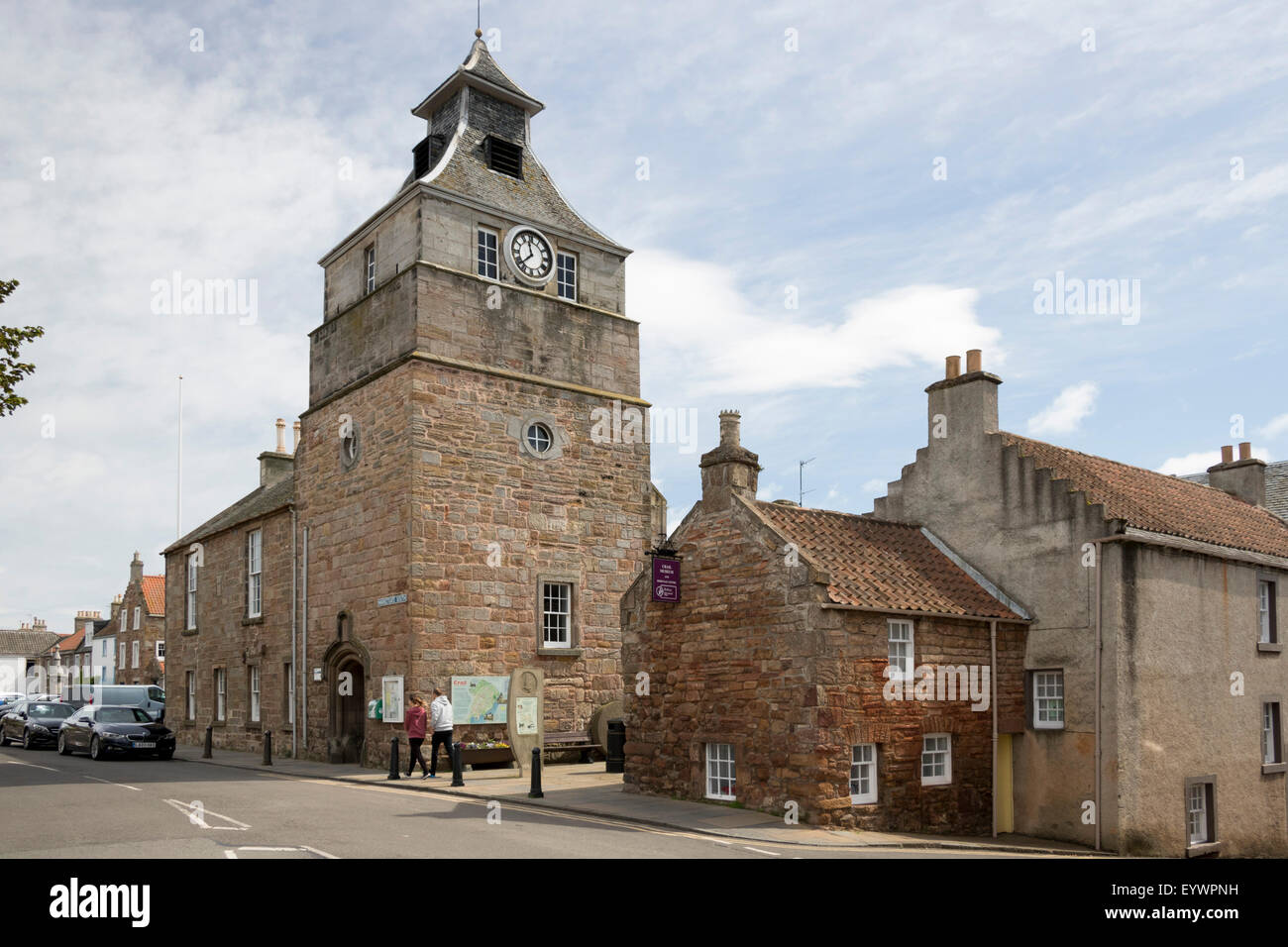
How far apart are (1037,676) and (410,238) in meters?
16.3

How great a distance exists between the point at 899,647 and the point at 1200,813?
7.83m

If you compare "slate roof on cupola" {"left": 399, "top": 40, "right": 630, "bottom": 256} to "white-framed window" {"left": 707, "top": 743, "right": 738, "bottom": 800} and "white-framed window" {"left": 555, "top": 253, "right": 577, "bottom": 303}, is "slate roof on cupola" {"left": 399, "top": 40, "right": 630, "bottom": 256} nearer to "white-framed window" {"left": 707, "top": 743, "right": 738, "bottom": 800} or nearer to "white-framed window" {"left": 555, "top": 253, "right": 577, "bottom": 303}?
"white-framed window" {"left": 555, "top": 253, "right": 577, "bottom": 303}

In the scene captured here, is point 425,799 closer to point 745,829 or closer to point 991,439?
point 745,829

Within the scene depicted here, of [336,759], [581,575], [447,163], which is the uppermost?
[447,163]

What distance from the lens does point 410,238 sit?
80.7ft

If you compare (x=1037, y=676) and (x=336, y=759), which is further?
(x=336, y=759)

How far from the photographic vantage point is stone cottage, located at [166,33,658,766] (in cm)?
2344

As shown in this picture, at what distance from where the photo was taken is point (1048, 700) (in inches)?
788

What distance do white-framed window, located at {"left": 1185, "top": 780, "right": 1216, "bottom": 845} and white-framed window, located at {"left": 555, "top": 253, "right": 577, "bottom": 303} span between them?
678 inches

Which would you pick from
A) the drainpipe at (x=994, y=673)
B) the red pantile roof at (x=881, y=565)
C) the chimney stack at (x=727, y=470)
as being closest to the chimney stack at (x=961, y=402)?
the red pantile roof at (x=881, y=565)

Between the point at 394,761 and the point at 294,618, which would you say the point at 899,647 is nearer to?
the point at 394,761

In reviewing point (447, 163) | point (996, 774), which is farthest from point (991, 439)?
point (447, 163)

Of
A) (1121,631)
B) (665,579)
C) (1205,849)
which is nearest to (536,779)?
(665,579)

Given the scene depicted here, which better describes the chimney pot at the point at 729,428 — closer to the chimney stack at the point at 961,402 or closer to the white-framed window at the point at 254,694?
the chimney stack at the point at 961,402
